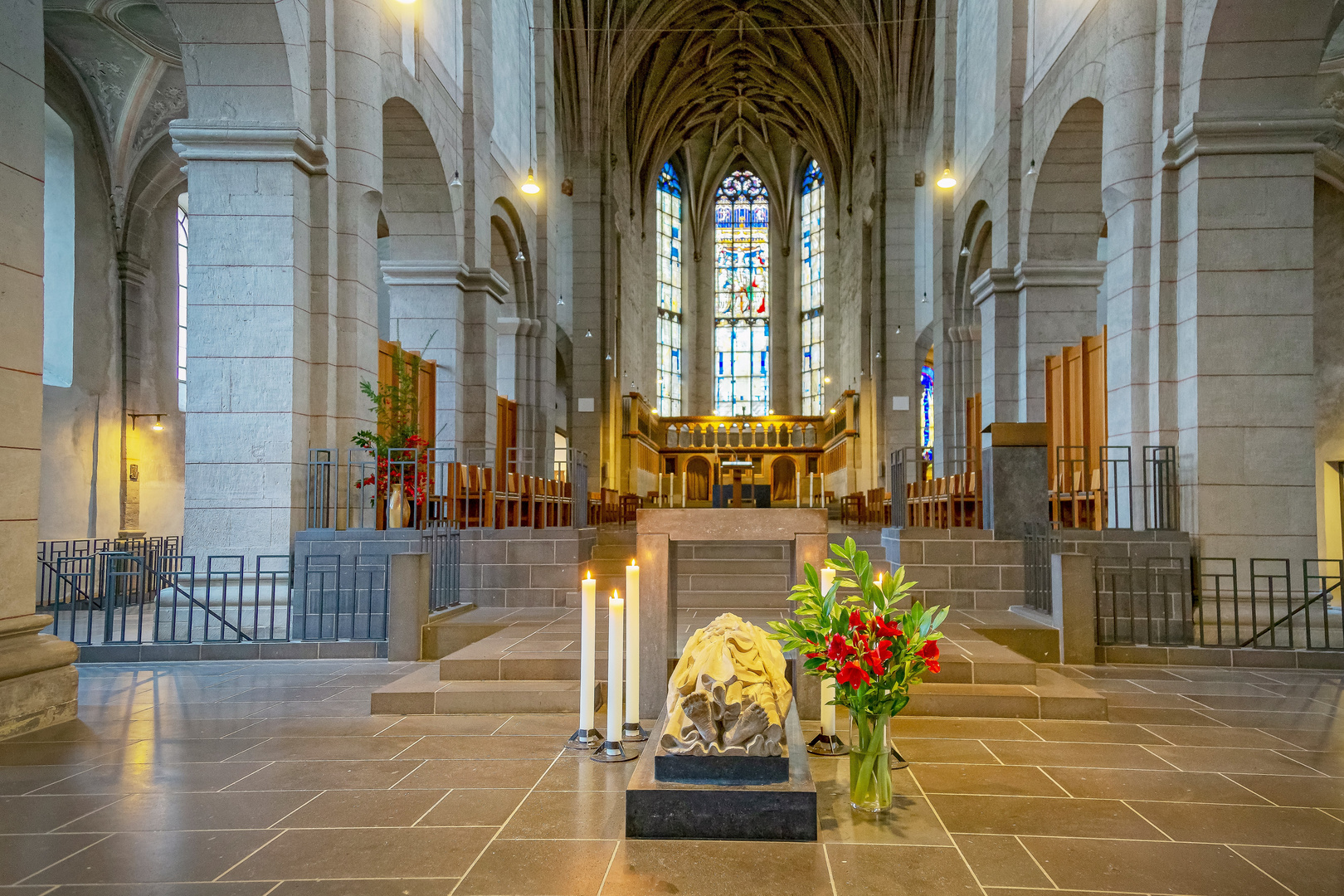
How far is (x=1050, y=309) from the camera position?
12.3 m

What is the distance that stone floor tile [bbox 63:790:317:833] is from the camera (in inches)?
128

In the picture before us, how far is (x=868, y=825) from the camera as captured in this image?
3213mm

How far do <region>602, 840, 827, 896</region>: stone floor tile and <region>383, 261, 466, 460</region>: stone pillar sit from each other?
1000 cm

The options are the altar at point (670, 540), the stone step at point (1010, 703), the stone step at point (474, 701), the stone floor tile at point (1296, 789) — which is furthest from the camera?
the stone step at point (474, 701)

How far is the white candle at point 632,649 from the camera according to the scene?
407 centimetres

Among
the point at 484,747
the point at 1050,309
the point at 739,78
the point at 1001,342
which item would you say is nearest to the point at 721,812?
the point at 484,747

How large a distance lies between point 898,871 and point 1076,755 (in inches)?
71.0

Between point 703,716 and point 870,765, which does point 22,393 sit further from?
point 870,765

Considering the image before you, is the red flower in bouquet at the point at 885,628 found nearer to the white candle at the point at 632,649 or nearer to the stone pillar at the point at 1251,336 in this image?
the white candle at the point at 632,649

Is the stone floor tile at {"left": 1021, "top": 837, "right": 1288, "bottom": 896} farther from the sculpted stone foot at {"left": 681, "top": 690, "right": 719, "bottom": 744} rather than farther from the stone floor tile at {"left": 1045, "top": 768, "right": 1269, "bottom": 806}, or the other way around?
the sculpted stone foot at {"left": 681, "top": 690, "right": 719, "bottom": 744}

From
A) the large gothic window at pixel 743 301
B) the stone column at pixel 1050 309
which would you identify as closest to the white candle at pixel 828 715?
the stone column at pixel 1050 309

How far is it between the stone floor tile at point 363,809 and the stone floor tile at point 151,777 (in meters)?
0.54

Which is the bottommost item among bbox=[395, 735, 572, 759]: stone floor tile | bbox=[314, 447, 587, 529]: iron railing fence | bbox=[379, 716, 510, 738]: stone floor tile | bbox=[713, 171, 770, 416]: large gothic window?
bbox=[379, 716, 510, 738]: stone floor tile

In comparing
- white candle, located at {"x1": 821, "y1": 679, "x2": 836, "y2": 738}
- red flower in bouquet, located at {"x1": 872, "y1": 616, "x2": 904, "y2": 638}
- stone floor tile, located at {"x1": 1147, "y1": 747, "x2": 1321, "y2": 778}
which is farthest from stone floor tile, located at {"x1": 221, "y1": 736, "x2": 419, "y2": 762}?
stone floor tile, located at {"x1": 1147, "y1": 747, "x2": 1321, "y2": 778}
